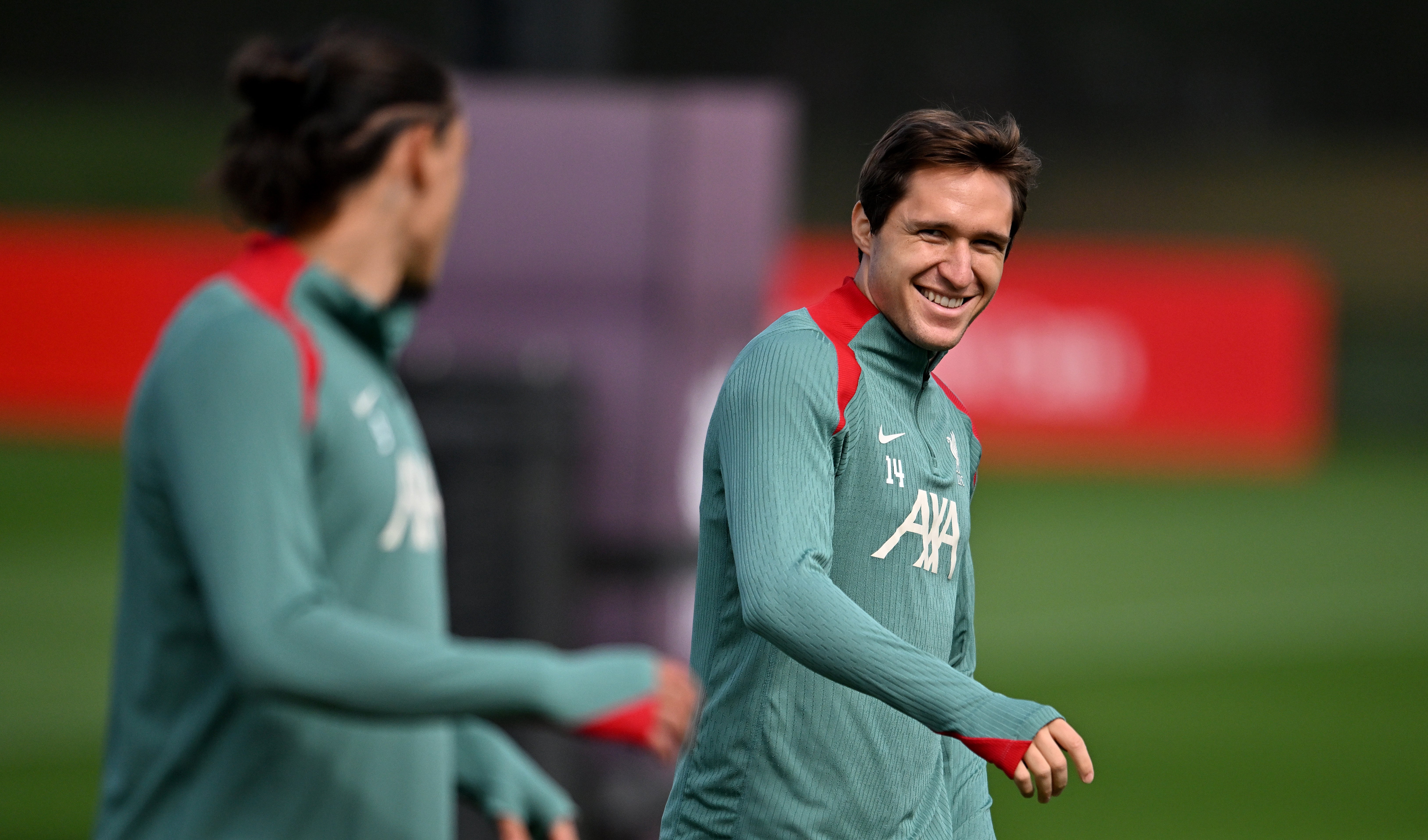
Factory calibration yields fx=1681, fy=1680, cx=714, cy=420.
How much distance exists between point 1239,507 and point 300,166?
46.8 ft

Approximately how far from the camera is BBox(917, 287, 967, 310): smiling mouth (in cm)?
180

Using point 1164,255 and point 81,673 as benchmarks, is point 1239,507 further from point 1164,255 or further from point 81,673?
point 81,673

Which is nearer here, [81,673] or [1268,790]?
[1268,790]

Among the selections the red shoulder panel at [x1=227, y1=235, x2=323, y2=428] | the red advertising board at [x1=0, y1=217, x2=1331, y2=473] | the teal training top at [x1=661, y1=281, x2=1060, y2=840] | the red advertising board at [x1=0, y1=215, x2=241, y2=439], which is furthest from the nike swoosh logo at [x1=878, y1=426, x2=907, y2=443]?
the red advertising board at [x1=0, y1=217, x2=1331, y2=473]

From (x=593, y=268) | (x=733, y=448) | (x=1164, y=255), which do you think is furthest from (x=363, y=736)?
(x=1164, y=255)

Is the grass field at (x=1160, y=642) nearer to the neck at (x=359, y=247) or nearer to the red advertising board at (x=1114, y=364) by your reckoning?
the red advertising board at (x=1114, y=364)

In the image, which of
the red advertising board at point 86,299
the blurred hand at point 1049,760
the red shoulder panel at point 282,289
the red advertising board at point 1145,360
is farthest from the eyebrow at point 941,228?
the red advertising board at point 1145,360

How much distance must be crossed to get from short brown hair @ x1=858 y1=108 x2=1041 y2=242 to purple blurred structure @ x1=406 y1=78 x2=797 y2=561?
3.45 m

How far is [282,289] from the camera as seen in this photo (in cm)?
176

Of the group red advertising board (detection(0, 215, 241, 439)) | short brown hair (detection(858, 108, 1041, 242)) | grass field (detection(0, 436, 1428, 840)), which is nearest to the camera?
short brown hair (detection(858, 108, 1041, 242))

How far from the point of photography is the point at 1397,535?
14.0 metres

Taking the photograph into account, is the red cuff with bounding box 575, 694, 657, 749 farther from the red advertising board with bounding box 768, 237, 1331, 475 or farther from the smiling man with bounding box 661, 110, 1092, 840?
the red advertising board with bounding box 768, 237, 1331, 475

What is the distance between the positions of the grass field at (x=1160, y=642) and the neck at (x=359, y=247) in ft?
16.0

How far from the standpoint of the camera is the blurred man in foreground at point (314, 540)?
1.55m
